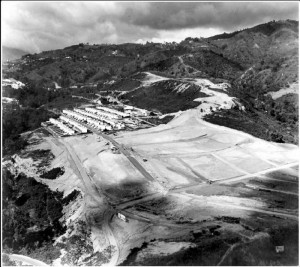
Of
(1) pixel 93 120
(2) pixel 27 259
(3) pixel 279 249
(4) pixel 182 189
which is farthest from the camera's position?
(1) pixel 93 120

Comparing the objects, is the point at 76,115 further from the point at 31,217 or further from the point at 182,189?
the point at 182,189

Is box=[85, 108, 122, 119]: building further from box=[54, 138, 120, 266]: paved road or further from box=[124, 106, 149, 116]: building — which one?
box=[54, 138, 120, 266]: paved road

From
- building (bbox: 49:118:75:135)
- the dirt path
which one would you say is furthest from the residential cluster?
the dirt path

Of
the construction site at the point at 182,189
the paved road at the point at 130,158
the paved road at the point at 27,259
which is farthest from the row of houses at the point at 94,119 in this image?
the paved road at the point at 27,259

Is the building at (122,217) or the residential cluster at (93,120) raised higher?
the residential cluster at (93,120)

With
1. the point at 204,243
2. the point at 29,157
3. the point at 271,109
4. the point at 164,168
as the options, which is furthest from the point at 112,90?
the point at 204,243

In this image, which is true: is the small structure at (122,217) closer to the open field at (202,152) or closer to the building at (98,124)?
the open field at (202,152)

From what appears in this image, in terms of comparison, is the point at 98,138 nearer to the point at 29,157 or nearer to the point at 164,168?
the point at 29,157

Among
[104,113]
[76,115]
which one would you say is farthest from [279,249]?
[76,115]

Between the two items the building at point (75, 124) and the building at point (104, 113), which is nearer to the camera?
the building at point (75, 124)

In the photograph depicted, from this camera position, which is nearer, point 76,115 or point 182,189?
point 182,189

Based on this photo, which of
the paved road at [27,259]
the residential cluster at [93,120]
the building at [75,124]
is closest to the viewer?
the paved road at [27,259]
